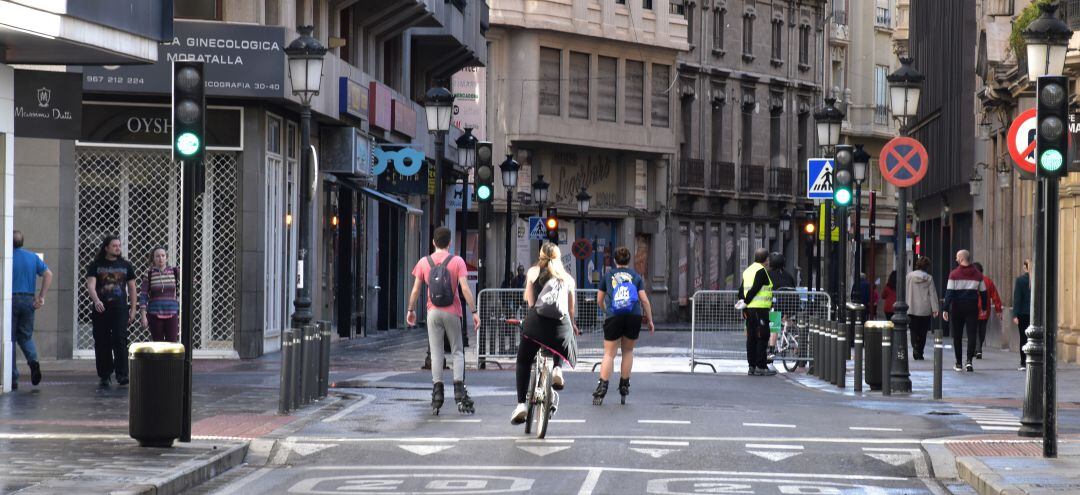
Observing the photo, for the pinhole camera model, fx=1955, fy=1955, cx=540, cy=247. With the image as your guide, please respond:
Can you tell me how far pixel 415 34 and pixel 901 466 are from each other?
101ft

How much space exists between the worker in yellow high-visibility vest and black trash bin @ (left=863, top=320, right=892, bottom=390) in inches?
103

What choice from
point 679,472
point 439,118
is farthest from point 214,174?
point 679,472

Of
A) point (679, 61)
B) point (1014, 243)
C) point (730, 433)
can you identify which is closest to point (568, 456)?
point (730, 433)

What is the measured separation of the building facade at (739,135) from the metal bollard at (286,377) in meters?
45.8

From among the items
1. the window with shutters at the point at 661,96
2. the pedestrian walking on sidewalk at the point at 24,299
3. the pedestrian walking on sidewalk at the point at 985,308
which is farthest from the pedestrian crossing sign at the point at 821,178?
the window with shutters at the point at 661,96

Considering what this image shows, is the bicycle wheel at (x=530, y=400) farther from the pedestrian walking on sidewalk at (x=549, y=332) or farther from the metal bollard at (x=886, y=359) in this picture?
the metal bollard at (x=886, y=359)

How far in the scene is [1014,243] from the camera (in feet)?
126

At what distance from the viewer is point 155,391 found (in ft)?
45.5

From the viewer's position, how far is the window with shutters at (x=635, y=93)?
60.6 metres

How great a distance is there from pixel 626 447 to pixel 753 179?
54.4 m

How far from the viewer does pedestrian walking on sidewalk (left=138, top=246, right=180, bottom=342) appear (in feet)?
73.0

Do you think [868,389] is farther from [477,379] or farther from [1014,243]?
[1014,243]

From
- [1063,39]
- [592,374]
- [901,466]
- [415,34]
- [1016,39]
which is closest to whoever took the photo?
[901,466]

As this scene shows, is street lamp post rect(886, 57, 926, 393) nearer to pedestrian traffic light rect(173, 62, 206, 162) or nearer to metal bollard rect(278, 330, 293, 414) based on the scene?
metal bollard rect(278, 330, 293, 414)
